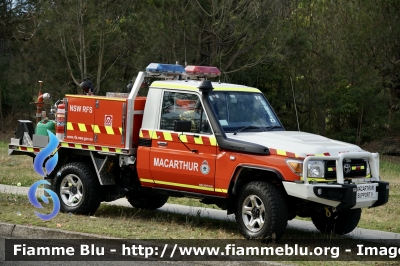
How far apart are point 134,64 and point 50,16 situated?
13.4 feet

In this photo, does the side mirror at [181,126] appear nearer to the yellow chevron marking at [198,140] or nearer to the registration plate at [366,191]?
the yellow chevron marking at [198,140]

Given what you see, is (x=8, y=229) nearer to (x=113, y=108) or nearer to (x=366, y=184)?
(x=113, y=108)

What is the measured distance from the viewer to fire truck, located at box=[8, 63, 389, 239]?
9289 mm

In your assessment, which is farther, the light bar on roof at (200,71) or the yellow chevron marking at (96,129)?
the light bar on roof at (200,71)

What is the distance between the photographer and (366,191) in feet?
31.0

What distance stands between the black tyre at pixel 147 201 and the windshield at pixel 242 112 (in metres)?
2.42

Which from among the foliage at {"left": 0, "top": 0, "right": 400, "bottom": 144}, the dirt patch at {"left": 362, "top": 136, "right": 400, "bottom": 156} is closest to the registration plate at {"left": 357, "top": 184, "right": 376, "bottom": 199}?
the foliage at {"left": 0, "top": 0, "right": 400, "bottom": 144}

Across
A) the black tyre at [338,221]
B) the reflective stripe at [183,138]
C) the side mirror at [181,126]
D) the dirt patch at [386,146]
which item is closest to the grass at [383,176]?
the black tyre at [338,221]

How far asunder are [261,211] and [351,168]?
1271mm

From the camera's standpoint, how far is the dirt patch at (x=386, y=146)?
30000 mm

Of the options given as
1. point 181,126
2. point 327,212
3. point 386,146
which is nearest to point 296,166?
point 327,212

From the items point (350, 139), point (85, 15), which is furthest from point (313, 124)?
point (85, 15)

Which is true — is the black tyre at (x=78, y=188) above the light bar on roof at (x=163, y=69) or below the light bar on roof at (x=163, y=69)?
below

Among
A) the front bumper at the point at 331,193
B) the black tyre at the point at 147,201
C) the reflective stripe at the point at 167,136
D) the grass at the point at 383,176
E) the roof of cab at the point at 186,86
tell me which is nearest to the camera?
the front bumper at the point at 331,193
